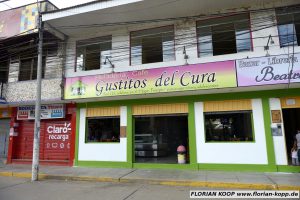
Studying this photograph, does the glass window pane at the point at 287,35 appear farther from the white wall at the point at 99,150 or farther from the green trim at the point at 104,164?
the green trim at the point at 104,164

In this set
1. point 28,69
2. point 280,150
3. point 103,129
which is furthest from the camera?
point 28,69

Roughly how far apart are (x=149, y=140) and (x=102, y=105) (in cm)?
296

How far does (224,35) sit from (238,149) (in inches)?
188

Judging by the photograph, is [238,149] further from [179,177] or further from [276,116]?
[179,177]

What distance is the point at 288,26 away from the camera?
9859mm

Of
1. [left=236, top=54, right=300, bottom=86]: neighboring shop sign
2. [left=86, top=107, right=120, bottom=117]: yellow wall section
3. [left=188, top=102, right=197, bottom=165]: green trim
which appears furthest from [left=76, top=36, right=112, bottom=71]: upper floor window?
[left=236, top=54, right=300, bottom=86]: neighboring shop sign

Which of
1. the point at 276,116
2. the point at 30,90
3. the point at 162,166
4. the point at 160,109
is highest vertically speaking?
the point at 30,90

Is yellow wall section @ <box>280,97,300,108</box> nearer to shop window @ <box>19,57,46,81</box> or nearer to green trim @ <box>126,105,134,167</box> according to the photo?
green trim @ <box>126,105,134,167</box>

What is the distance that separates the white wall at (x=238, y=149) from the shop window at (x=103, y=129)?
3948mm

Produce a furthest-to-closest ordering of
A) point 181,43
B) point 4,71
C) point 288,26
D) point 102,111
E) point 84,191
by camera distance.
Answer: point 4,71
point 102,111
point 181,43
point 288,26
point 84,191

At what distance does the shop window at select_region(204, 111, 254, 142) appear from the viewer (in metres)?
10.1

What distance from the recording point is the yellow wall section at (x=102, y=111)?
11944 mm

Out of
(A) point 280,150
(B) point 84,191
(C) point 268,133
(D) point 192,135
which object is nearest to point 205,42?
(D) point 192,135

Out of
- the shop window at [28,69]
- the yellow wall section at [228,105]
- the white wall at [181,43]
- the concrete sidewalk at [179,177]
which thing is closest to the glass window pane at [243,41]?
the white wall at [181,43]
